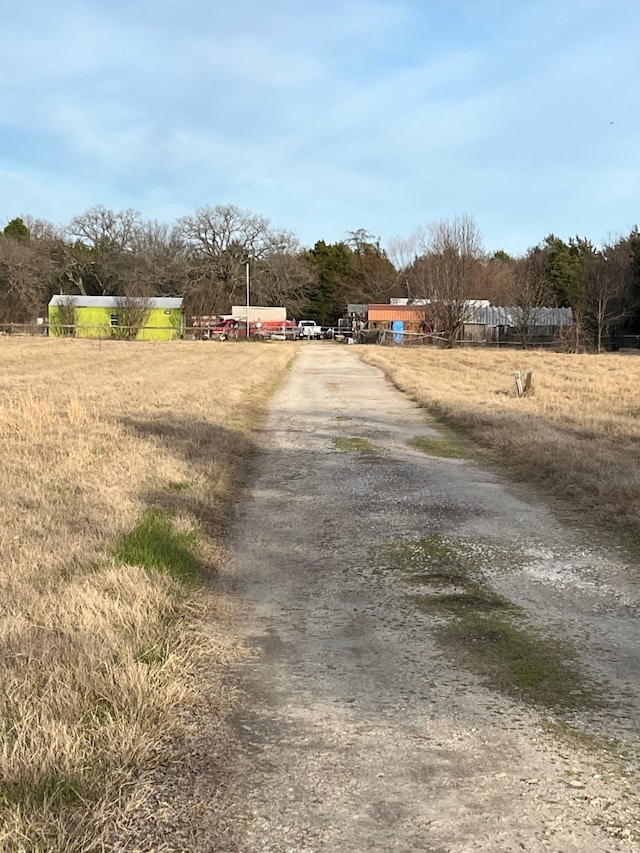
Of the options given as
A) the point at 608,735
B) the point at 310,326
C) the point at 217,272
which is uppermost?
the point at 217,272

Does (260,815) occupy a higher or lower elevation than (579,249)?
lower

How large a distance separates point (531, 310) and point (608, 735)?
193ft

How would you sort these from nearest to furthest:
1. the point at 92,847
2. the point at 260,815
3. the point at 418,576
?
the point at 92,847
the point at 260,815
the point at 418,576

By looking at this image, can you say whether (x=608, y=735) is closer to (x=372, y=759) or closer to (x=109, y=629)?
(x=372, y=759)

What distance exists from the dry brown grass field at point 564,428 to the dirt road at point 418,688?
0.70m

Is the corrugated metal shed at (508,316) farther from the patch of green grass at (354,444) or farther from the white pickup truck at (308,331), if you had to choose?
the patch of green grass at (354,444)

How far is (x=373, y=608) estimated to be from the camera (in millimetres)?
4777

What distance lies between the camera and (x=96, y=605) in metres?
4.39

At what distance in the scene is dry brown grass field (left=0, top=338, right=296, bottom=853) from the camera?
2.74 m

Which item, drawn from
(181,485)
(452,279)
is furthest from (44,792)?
(452,279)

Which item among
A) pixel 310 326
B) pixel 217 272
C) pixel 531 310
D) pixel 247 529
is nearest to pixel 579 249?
pixel 531 310

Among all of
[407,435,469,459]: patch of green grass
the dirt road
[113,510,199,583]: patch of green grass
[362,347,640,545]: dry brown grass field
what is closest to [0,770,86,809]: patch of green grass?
the dirt road

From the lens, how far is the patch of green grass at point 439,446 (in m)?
10.9

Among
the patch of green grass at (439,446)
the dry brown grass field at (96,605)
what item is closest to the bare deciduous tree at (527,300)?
the patch of green grass at (439,446)
